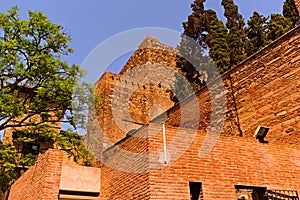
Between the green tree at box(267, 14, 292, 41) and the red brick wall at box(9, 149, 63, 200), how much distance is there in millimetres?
8122

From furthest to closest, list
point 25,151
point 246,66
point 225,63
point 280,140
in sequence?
1. point 25,151
2. point 225,63
3. point 246,66
4. point 280,140

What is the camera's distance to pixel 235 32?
11.9 m

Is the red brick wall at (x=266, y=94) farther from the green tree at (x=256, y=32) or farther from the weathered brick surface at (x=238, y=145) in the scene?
the green tree at (x=256, y=32)

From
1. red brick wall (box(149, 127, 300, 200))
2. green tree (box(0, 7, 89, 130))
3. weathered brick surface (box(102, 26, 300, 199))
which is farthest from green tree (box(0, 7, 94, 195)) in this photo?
red brick wall (box(149, 127, 300, 200))

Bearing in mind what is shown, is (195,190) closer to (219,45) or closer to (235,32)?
(219,45)

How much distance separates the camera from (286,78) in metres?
8.24

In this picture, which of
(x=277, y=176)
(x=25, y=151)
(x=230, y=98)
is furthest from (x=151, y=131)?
(x=25, y=151)

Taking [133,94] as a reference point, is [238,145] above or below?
below

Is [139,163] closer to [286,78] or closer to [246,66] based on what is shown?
[286,78]

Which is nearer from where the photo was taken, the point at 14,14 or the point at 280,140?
the point at 280,140

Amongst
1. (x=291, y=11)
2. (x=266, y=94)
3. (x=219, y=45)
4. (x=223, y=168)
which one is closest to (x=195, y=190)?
(x=223, y=168)

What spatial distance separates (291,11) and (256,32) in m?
1.36

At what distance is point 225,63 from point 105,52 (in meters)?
4.59

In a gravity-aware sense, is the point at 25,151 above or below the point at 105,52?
below
